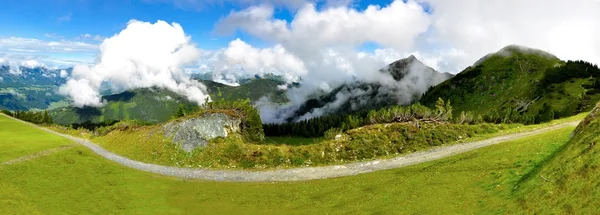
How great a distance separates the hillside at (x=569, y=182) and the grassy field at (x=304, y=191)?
5.56 ft

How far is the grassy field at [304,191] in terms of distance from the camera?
32688 millimetres

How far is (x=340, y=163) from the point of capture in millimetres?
58625

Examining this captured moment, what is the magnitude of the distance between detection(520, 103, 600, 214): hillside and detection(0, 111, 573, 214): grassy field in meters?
1.69

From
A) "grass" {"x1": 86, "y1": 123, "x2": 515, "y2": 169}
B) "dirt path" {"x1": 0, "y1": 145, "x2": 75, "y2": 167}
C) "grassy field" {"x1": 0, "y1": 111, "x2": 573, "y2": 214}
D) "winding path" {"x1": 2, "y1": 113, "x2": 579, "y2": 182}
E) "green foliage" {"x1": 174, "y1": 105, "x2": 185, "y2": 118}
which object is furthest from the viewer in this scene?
"green foliage" {"x1": 174, "y1": 105, "x2": 185, "y2": 118}

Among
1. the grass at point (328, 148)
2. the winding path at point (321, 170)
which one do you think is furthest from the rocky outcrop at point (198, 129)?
the winding path at point (321, 170)

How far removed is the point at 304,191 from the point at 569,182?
28.4m

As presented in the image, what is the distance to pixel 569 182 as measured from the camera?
23891 millimetres

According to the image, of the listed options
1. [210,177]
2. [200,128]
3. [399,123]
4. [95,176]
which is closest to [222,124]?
[200,128]

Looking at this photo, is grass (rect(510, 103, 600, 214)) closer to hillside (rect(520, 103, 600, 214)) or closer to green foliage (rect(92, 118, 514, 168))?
hillside (rect(520, 103, 600, 214))

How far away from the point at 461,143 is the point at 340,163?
22.4 m

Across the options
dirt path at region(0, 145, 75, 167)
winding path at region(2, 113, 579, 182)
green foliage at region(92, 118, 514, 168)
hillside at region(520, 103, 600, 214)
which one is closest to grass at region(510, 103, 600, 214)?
hillside at region(520, 103, 600, 214)

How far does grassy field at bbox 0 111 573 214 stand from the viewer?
32.7 meters

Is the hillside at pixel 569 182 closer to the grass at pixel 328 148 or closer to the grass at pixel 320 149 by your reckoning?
the grass at pixel 328 148

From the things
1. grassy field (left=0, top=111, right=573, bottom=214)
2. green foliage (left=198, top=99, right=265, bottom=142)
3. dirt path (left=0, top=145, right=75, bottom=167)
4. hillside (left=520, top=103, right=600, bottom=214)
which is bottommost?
grassy field (left=0, top=111, right=573, bottom=214)
